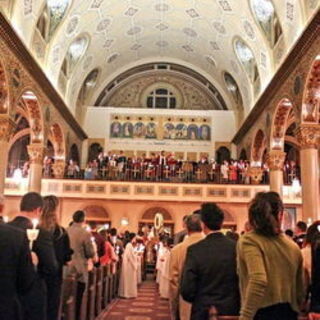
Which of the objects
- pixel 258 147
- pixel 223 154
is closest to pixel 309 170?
pixel 258 147

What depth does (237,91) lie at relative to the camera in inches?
1094

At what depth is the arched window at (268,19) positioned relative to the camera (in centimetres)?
1769

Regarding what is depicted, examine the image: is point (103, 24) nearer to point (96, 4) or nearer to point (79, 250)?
point (96, 4)

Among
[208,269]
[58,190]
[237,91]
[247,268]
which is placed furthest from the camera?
[237,91]

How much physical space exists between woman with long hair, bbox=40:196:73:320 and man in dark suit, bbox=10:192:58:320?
453 mm

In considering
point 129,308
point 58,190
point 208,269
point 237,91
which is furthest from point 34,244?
point 237,91

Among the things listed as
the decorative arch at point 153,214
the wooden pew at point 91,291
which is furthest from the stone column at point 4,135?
the decorative arch at point 153,214

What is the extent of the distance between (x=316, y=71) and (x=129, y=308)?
9740mm

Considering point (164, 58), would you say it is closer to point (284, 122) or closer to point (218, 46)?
point (218, 46)

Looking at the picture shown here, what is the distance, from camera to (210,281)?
3.50 m

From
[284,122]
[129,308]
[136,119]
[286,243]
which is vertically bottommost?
[129,308]

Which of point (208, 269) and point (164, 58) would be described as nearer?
point (208, 269)

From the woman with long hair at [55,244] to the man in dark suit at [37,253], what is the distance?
45 centimetres

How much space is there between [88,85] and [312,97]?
55.1ft
